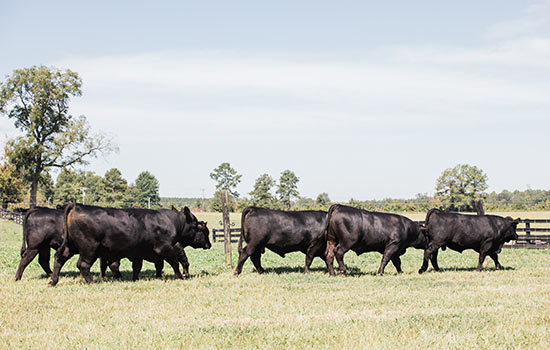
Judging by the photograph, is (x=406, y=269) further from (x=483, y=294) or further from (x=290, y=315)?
(x=290, y=315)

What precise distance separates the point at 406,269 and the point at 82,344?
10.9 metres

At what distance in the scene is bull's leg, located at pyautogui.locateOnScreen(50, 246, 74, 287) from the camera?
12.5 m

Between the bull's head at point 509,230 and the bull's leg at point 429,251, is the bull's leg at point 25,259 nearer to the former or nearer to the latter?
the bull's leg at point 429,251

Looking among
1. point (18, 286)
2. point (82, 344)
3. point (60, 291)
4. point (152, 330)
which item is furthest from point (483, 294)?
point (18, 286)

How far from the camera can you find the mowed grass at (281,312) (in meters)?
7.38

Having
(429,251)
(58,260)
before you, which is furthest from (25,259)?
(429,251)

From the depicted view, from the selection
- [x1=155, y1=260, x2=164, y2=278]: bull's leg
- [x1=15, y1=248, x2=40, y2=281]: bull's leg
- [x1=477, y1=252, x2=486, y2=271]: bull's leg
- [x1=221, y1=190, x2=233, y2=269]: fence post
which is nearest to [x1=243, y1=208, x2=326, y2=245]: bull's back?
[x1=221, y1=190, x2=233, y2=269]: fence post

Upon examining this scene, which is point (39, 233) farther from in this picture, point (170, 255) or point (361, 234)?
point (361, 234)

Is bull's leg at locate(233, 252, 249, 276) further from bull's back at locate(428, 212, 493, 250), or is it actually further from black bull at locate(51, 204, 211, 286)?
bull's back at locate(428, 212, 493, 250)

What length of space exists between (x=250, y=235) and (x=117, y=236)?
3.36 m

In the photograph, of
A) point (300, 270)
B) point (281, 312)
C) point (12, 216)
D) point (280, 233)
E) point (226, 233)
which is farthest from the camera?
point (12, 216)

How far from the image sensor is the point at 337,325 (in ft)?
26.8

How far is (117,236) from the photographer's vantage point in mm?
13039

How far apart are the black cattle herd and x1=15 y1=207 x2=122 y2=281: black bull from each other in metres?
0.02
